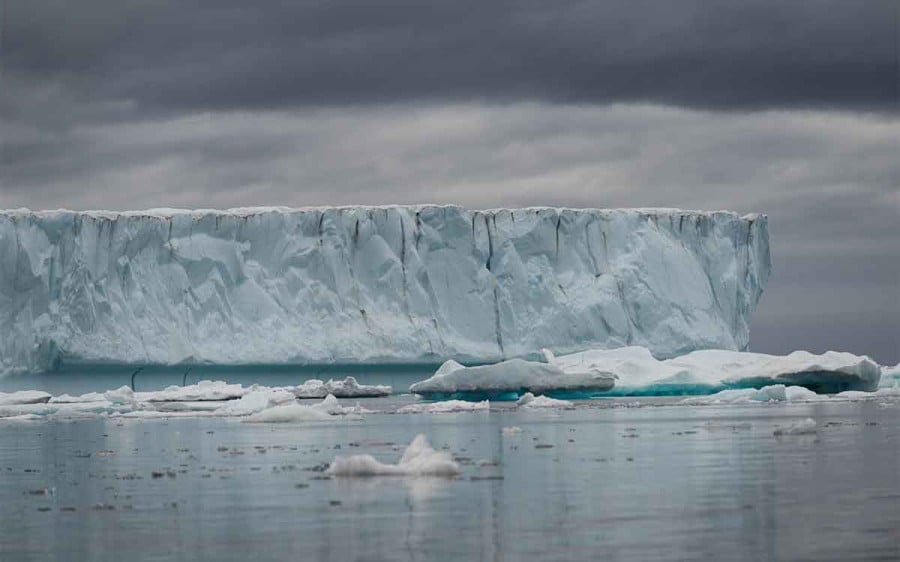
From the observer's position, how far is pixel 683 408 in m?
22.6

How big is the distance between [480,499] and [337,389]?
873 inches

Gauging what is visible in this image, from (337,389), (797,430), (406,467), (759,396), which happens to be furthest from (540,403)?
(406,467)

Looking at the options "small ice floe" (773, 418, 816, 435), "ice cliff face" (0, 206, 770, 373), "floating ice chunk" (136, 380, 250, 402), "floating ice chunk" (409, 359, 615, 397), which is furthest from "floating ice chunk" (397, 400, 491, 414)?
"small ice floe" (773, 418, 816, 435)

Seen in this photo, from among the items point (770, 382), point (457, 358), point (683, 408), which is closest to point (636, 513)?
point (683, 408)

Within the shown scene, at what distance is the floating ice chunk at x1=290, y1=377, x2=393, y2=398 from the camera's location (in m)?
30.2

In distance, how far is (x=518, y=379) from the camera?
2694 cm

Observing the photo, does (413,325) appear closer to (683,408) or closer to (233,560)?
(683,408)

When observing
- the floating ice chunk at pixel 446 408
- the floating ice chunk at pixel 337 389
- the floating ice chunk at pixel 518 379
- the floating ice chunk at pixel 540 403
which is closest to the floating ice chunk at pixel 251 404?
the floating ice chunk at pixel 446 408

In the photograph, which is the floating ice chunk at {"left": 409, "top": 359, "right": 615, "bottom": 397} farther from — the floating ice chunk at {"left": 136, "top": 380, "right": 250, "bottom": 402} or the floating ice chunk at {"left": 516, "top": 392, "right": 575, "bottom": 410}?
the floating ice chunk at {"left": 136, "top": 380, "right": 250, "bottom": 402}

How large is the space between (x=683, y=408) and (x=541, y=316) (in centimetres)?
1038

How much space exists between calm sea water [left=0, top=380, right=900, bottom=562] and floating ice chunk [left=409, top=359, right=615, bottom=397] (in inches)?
431

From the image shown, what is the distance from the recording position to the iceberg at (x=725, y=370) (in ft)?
→ 87.9

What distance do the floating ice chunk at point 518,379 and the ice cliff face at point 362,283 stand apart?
508 centimetres

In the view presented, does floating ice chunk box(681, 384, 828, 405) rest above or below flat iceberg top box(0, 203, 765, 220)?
below
